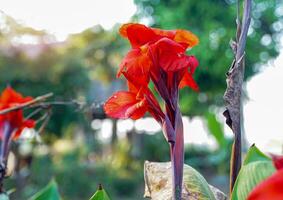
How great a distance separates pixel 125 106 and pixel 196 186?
7 centimetres

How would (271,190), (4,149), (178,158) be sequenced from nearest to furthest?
1. (271,190)
2. (178,158)
3. (4,149)

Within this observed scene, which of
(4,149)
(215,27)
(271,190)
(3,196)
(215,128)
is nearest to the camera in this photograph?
(271,190)

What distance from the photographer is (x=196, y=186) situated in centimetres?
36

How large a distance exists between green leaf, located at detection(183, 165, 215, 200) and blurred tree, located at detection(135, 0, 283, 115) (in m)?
6.65

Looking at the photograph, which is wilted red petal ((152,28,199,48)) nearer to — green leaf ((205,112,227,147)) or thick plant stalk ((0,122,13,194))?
thick plant stalk ((0,122,13,194))

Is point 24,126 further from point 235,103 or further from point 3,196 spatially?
point 235,103

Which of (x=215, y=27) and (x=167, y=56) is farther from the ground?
(x=215, y=27)

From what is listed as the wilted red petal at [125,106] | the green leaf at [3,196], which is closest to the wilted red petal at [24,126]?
the green leaf at [3,196]

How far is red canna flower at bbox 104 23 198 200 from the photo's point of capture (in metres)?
0.34

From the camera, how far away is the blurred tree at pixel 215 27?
7.16m

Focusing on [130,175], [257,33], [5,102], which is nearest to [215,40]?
[257,33]

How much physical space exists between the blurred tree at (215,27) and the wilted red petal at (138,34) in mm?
6658

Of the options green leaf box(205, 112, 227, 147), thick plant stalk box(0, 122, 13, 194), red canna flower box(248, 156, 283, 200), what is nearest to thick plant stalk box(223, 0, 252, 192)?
red canna flower box(248, 156, 283, 200)

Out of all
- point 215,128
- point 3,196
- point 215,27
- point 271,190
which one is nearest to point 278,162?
point 271,190
